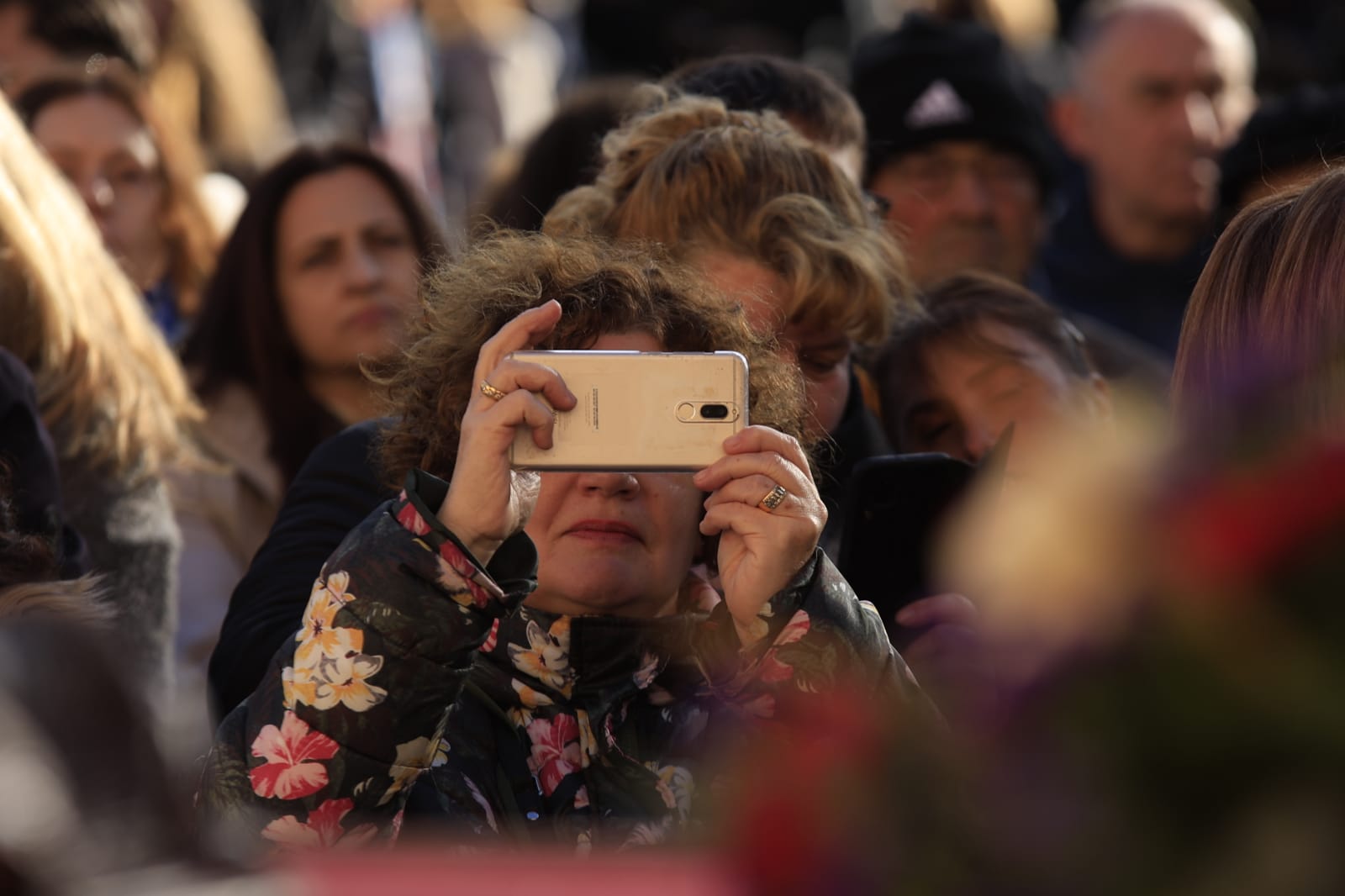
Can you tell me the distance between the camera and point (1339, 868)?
2.02ft

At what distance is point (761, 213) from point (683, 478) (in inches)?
23.4

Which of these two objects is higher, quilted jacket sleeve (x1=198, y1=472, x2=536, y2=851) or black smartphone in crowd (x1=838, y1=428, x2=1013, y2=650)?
quilted jacket sleeve (x1=198, y1=472, x2=536, y2=851)

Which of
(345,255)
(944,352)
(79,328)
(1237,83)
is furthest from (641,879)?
(1237,83)

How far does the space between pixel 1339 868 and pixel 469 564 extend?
1366 millimetres

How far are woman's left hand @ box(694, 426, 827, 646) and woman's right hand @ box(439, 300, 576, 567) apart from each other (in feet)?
0.65

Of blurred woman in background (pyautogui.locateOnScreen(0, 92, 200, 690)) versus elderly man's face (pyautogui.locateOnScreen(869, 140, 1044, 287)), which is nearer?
blurred woman in background (pyautogui.locateOnScreen(0, 92, 200, 690))

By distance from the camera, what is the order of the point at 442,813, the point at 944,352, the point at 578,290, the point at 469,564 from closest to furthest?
1. the point at 469,564
2. the point at 442,813
3. the point at 578,290
4. the point at 944,352

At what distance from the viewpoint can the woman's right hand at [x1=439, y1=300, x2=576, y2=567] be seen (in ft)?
6.45

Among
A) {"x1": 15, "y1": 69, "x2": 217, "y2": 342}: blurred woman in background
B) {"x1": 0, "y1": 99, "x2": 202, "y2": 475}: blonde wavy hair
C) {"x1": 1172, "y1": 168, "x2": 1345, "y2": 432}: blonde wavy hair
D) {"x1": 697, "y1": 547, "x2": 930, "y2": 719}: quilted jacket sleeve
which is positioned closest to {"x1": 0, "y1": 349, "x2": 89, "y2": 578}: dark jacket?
{"x1": 0, "y1": 99, "x2": 202, "y2": 475}: blonde wavy hair

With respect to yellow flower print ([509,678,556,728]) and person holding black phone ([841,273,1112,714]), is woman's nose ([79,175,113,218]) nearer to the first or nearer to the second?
person holding black phone ([841,273,1112,714])

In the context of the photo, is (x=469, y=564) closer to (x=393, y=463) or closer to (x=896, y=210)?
(x=393, y=463)

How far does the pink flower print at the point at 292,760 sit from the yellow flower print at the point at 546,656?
13.7 inches

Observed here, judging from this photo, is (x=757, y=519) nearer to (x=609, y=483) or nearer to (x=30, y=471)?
(x=609, y=483)

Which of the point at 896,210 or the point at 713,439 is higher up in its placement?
the point at 713,439
